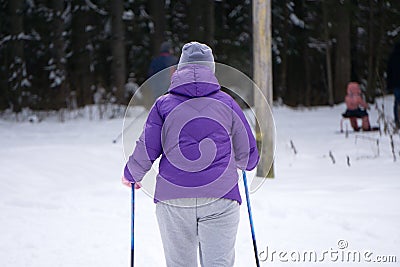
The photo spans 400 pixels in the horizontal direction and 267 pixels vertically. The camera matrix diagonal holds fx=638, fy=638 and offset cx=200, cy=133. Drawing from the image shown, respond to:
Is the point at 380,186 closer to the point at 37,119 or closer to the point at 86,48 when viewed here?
the point at 37,119

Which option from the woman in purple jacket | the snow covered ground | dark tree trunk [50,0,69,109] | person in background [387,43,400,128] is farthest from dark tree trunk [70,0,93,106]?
the woman in purple jacket

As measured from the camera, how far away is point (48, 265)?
4758 millimetres

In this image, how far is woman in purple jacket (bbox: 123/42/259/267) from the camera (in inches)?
129

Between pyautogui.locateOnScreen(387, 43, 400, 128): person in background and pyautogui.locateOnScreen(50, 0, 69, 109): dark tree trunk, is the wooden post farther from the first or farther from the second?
pyautogui.locateOnScreen(50, 0, 69, 109): dark tree trunk

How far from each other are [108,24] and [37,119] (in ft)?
27.8

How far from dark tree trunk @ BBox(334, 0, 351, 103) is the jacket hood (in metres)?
17.1

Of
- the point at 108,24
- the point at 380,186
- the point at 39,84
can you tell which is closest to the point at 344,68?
the point at 108,24

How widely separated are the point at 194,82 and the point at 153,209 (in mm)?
3250

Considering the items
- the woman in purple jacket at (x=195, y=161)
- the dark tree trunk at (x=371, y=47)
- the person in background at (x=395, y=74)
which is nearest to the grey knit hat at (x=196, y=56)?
the woman in purple jacket at (x=195, y=161)

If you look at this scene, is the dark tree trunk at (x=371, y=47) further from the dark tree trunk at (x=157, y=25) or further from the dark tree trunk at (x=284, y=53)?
the dark tree trunk at (x=157, y=25)

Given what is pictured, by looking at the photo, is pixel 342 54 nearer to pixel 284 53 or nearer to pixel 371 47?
pixel 371 47

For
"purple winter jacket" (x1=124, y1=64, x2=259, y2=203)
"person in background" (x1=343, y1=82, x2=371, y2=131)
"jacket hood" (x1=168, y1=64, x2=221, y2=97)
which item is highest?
"jacket hood" (x1=168, y1=64, x2=221, y2=97)

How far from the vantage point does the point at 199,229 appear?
132 inches

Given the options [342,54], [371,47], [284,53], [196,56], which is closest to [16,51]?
[342,54]
